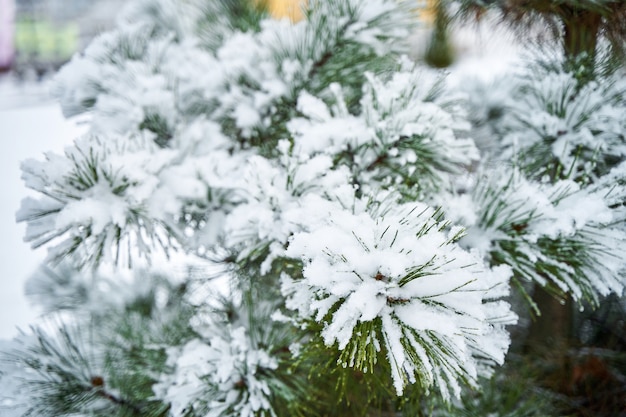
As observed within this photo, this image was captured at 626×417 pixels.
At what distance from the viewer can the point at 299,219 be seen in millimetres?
319

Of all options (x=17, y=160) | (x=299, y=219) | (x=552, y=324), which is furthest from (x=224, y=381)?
(x=17, y=160)

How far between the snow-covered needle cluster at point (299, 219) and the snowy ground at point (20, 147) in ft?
1.61

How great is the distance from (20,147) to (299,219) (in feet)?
5.10

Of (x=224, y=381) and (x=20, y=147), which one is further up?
(x=20, y=147)

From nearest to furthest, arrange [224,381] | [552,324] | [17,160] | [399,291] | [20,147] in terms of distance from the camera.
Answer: [399,291] → [224,381] → [552,324] → [17,160] → [20,147]

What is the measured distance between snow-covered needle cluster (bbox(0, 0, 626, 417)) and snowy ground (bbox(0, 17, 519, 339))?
492mm

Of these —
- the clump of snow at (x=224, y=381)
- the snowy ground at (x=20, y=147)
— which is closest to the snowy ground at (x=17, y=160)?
the snowy ground at (x=20, y=147)

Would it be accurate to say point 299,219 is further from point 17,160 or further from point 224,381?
point 17,160

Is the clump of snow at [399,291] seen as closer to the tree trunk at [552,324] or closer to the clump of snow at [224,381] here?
the clump of snow at [224,381]

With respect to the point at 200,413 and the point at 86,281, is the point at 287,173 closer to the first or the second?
the point at 200,413

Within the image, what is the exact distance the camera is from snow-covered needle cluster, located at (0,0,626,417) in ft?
0.85

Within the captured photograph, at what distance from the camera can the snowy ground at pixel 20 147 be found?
1129 mm

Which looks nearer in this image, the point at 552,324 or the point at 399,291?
the point at 399,291

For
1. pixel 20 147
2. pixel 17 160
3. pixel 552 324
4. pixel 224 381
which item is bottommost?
pixel 224 381
